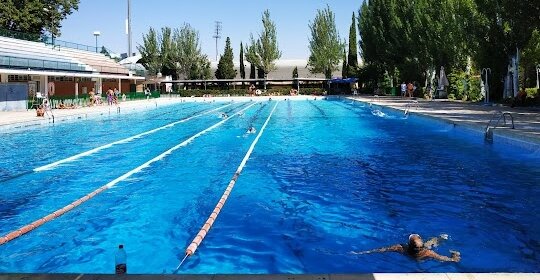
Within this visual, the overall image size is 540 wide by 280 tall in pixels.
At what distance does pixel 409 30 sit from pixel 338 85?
76.2 ft

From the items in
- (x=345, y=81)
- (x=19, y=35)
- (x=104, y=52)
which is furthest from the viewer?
(x=345, y=81)

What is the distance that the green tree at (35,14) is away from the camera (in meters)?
44.0

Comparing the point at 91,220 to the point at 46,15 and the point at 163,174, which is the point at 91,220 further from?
the point at 46,15

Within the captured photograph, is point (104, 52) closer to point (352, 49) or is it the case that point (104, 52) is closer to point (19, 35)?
point (19, 35)

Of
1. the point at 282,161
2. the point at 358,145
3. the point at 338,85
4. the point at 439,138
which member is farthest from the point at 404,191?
the point at 338,85

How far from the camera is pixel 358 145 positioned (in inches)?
631

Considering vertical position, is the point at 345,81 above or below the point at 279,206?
above

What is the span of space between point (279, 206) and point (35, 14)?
47044 mm

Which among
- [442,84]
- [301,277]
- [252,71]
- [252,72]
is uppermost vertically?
[252,71]

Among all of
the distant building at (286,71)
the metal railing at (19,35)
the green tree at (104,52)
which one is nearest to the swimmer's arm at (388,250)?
the metal railing at (19,35)

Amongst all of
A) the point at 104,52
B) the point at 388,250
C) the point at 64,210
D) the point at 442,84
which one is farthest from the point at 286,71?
the point at 388,250

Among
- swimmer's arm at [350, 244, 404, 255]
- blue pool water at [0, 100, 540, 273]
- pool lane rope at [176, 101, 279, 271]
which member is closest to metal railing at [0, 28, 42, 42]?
blue pool water at [0, 100, 540, 273]

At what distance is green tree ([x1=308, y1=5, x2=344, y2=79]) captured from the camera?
69.8 m

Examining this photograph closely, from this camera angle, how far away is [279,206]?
8477mm
